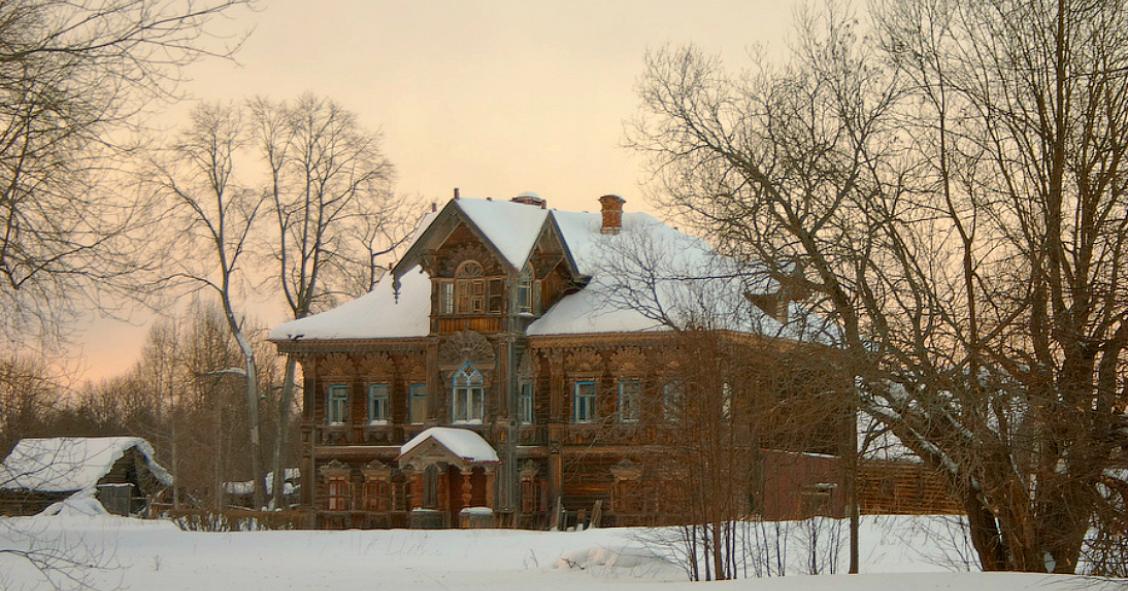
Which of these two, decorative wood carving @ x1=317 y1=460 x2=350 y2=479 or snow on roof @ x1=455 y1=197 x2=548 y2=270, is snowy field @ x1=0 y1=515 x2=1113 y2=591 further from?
snow on roof @ x1=455 y1=197 x2=548 y2=270

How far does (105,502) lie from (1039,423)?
46.1m

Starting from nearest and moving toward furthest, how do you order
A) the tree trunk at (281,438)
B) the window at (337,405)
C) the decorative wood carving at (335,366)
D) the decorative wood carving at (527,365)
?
the decorative wood carving at (527,365), the decorative wood carving at (335,366), the window at (337,405), the tree trunk at (281,438)

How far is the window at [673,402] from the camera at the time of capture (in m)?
19.7

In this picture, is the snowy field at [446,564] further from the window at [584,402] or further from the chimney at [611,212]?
the chimney at [611,212]

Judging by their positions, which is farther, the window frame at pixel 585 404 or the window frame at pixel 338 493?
the window frame at pixel 338 493

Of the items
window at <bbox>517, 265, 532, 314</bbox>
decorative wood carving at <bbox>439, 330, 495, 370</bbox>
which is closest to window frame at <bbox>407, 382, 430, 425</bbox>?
decorative wood carving at <bbox>439, 330, 495, 370</bbox>

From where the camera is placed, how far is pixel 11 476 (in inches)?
439

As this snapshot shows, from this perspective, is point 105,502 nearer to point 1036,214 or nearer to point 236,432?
point 236,432

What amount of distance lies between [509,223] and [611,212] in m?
4.41

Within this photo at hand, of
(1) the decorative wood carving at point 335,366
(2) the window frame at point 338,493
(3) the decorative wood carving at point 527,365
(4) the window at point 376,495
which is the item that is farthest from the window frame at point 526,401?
(2) the window frame at point 338,493

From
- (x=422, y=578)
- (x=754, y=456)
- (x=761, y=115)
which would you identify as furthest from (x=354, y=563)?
(x=761, y=115)

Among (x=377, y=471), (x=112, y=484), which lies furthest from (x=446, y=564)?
(x=112, y=484)

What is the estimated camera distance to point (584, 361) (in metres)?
39.0

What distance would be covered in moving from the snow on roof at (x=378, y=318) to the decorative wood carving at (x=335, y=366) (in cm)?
92
